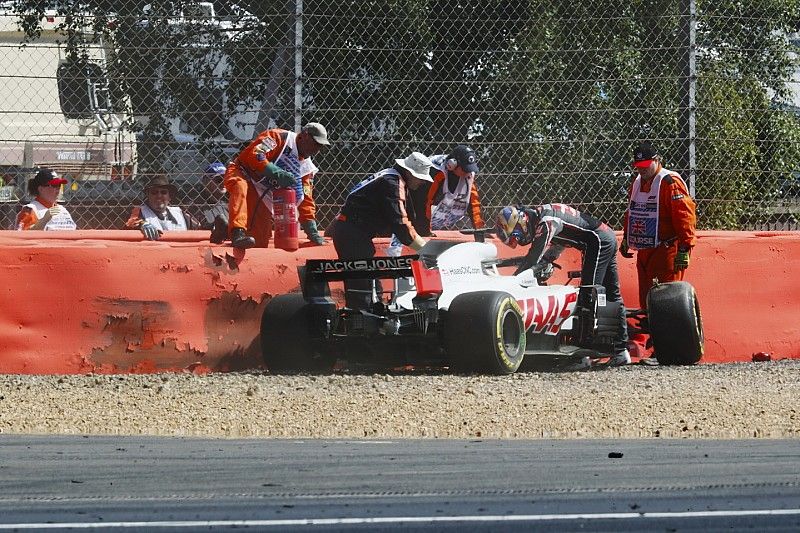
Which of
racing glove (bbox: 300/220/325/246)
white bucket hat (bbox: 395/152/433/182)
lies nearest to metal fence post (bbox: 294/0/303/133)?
racing glove (bbox: 300/220/325/246)

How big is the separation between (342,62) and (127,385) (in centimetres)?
289

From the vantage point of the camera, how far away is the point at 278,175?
9711mm

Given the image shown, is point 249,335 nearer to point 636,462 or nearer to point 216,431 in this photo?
point 216,431

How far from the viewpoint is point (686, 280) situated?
414 inches

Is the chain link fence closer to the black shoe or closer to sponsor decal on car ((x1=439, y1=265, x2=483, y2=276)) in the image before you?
the black shoe

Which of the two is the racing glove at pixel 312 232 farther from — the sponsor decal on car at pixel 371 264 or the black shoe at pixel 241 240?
the sponsor decal on car at pixel 371 264

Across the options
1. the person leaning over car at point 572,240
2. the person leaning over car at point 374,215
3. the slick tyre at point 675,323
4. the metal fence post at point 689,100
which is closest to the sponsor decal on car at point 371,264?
the person leaning over car at point 374,215

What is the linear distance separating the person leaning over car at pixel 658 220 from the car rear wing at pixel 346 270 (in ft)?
6.95

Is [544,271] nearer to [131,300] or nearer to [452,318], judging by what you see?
[452,318]

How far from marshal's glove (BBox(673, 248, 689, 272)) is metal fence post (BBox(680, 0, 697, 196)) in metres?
0.54

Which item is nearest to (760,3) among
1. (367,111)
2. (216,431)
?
(367,111)

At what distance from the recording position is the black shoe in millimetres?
9508

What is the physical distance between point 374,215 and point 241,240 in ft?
2.94

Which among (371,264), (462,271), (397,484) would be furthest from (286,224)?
(397,484)
